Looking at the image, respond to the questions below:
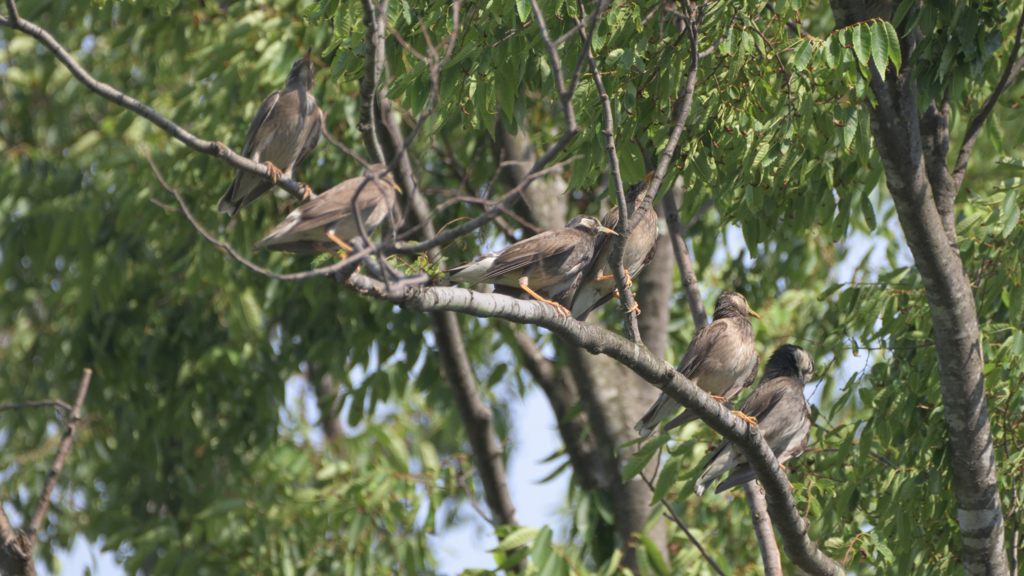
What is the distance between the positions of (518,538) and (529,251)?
6.94 ft

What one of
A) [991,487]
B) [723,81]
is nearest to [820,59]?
[723,81]

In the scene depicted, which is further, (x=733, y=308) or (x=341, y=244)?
(x=733, y=308)

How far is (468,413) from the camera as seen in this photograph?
6887mm

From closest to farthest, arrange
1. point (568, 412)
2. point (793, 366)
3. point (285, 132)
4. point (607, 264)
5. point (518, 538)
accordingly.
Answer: point (607, 264) < point (793, 366) < point (285, 132) < point (518, 538) < point (568, 412)

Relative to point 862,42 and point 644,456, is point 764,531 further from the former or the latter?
point 862,42

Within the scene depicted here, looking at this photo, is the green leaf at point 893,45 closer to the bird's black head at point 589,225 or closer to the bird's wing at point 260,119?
the bird's black head at point 589,225

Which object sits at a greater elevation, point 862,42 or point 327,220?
point 862,42

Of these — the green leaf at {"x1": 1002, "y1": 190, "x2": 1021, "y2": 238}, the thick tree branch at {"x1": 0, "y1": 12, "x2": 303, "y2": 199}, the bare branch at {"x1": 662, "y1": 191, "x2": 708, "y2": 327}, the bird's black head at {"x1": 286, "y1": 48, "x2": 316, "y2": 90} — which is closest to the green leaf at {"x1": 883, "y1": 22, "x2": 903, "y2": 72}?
the green leaf at {"x1": 1002, "y1": 190, "x2": 1021, "y2": 238}

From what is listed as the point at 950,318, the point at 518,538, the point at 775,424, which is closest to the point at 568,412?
the point at 518,538

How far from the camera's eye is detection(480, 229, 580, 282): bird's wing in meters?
3.89

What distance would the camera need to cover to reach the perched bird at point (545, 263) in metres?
3.88

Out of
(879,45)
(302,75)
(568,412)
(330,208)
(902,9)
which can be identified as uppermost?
(302,75)

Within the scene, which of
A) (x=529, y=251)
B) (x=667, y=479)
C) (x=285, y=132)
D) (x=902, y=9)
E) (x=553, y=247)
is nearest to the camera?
(x=902, y=9)

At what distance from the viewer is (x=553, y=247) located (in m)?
4.11
